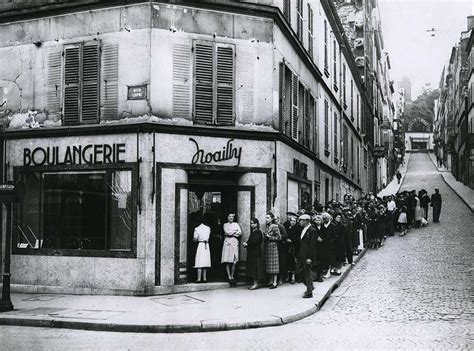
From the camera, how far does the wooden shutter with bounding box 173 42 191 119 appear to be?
48.7ft

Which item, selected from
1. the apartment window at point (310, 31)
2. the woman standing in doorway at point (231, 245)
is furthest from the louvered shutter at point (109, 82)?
the apartment window at point (310, 31)

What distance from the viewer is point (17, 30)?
16.3 metres

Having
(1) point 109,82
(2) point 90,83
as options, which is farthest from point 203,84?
(2) point 90,83

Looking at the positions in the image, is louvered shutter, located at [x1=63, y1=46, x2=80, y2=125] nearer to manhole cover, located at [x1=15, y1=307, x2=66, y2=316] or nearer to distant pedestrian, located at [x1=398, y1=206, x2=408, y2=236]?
manhole cover, located at [x1=15, y1=307, x2=66, y2=316]

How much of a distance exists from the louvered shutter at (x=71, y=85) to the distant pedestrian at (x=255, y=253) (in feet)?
17.5

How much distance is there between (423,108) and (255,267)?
467ft

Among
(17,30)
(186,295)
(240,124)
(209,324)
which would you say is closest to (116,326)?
(209,324)

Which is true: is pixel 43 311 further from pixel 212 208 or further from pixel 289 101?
pixel 289 101

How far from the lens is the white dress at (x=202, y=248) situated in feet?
48.1

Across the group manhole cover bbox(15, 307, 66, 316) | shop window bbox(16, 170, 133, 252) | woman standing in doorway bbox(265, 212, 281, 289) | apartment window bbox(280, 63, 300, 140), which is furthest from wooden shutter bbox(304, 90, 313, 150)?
manhole cover bbox(15, 307, 66, 316)

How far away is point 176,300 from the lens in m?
13.2

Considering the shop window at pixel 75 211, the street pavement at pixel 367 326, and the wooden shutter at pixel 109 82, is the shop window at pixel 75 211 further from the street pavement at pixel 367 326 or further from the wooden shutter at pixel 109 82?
the street pavement at pixel 367 326

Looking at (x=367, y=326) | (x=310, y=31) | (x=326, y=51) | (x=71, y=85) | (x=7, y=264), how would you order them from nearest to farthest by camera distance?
(x=367, y=326)
(x=7, y=264)
(x=71, y=85)
(x=310, y=31)
(x=326, y=51)

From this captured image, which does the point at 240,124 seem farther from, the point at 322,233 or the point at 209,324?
the point at 209,324
